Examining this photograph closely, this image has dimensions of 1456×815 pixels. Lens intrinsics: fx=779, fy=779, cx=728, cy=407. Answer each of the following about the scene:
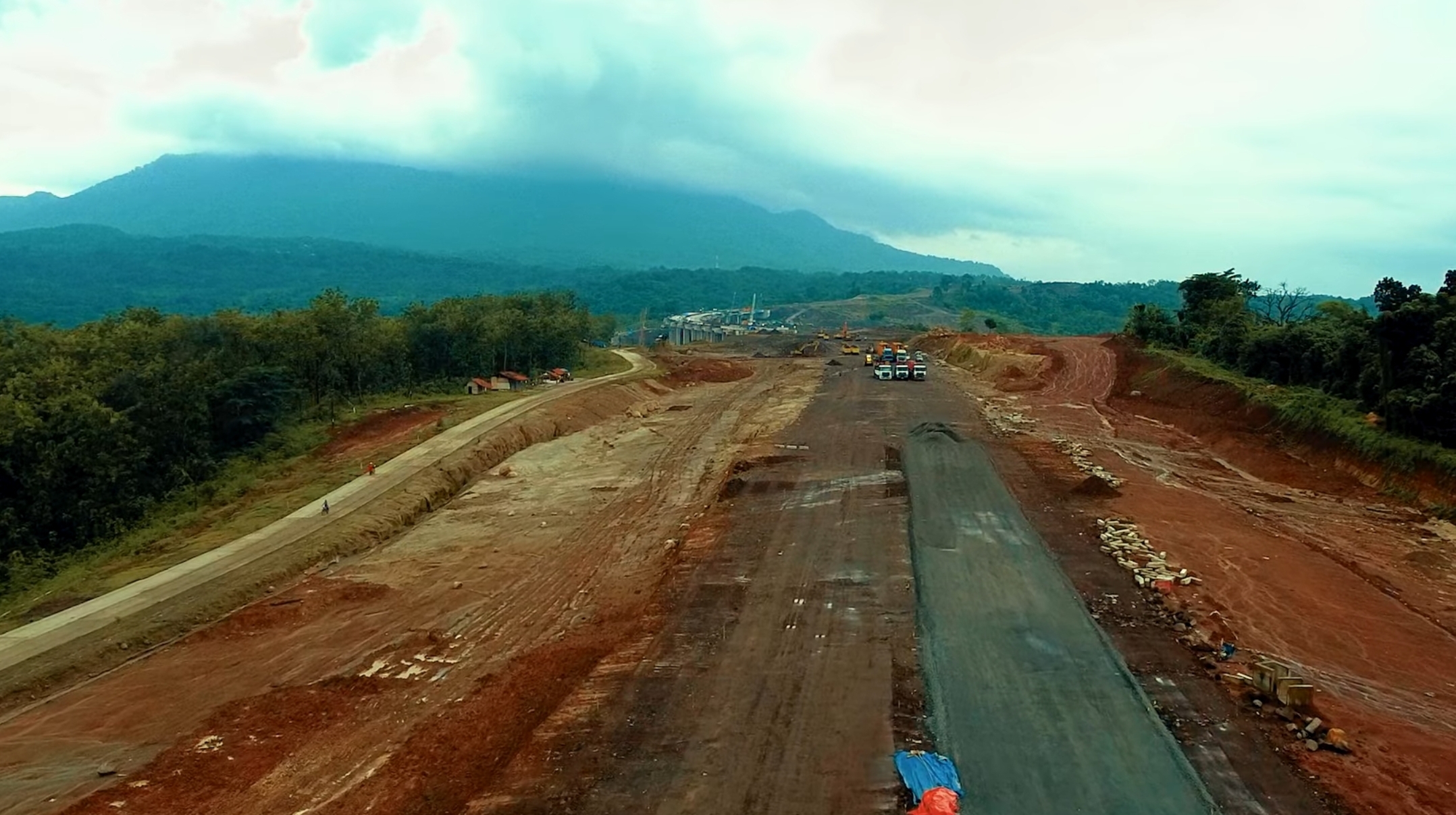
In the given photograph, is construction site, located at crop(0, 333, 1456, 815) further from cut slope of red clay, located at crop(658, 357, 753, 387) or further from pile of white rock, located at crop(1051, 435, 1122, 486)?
cut slope of red clay, located at crop(658, 357, 753, 387)

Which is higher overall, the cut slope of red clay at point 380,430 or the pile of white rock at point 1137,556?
the pile of white rock at point 1137,556

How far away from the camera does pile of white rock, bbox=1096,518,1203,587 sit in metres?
19.8

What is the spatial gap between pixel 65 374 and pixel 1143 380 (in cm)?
5991

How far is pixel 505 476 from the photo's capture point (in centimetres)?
3419

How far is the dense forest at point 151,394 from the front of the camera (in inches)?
1130

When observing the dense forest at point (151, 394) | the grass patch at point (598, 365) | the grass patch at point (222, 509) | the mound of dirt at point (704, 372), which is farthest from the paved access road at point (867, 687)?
the grass patch at point (598, 365)

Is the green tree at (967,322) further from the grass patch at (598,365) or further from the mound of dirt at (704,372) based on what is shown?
the grass patch at (598,365)

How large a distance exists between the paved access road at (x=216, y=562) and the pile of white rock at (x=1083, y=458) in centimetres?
2701

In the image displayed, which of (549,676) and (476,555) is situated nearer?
(549,676)

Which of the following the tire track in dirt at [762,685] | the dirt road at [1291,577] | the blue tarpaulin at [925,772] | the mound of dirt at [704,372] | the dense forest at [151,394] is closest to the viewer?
the blue tarpaulin at [925,772]

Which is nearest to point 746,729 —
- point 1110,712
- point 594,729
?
point 594,729

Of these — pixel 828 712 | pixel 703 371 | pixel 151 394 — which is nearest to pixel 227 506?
pixel 151 394

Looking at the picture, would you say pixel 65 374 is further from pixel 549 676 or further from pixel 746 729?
pixel 746 729

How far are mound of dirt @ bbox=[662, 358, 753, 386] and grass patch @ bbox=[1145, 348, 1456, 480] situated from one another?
37.7 m
